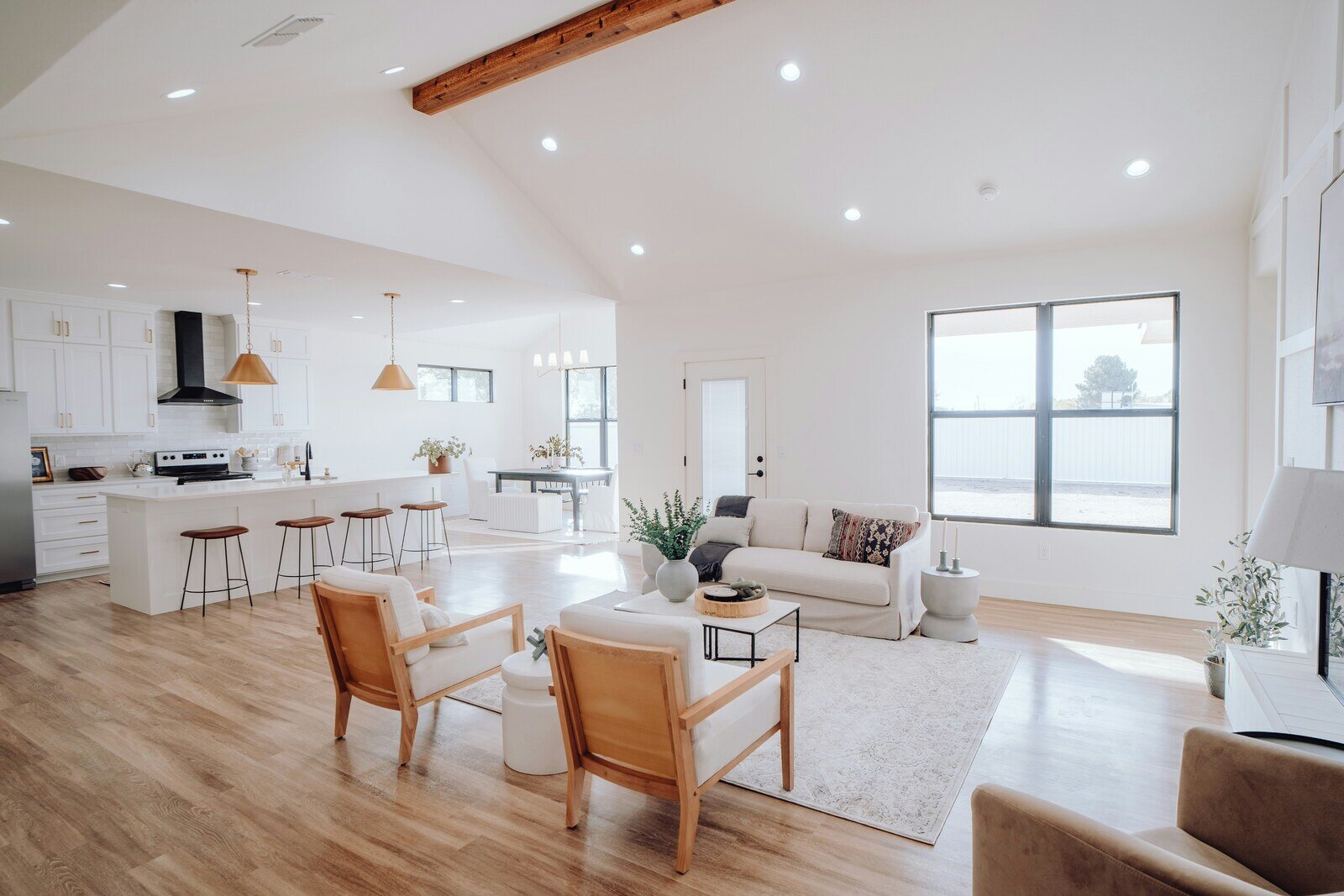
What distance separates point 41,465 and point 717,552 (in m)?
6.58

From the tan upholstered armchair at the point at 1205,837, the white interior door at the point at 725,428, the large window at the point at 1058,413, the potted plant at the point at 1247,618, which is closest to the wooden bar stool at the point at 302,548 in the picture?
the white interior door at the point at 725,428

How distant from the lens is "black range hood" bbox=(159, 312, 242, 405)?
751cm

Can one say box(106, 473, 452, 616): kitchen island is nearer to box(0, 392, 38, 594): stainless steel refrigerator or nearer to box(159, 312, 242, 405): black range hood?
box(0, 392, 38, 594): stainless steel refrigerator

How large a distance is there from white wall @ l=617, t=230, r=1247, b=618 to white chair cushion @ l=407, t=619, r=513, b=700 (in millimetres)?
3833

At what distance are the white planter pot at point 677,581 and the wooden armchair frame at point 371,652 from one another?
1.14 metres

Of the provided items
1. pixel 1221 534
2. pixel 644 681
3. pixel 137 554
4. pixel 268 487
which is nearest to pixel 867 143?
pixel 1221 534

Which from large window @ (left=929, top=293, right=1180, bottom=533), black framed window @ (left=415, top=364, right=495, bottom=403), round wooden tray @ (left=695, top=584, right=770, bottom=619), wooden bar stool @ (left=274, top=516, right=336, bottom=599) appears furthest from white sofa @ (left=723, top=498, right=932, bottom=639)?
black framed window @ (left=415, top=364, right=495, bottom=403)

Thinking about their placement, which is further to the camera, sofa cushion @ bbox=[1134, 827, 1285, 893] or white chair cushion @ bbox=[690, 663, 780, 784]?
white chair cushion @ bbox=[690, 663, 780, 784]

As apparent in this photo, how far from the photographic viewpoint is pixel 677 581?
4.03 metres

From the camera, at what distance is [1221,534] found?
4.92 meters

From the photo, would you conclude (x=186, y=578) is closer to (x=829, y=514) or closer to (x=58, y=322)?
(x=58, y=322)

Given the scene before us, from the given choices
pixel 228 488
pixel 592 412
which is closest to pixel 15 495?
pixel 228 488

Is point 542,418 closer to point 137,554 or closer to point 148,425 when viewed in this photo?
point 148,425

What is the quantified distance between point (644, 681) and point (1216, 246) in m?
5.27
